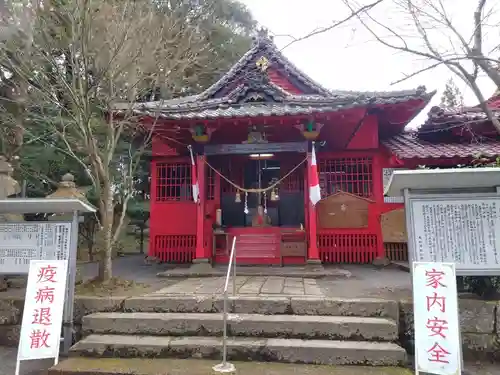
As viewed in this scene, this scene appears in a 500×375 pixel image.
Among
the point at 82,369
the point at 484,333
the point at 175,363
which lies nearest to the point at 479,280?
the point at 484,333

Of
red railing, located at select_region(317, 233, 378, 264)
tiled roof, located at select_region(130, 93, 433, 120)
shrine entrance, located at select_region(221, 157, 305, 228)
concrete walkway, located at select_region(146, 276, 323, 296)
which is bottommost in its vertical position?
concrete walkway, located at select_region(146, 276, 323, 296)

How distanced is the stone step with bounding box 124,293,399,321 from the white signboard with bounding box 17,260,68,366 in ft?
3.55

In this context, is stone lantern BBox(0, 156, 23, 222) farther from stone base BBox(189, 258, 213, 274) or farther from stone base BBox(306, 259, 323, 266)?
stone base BBox(306, 259, 323, 266)

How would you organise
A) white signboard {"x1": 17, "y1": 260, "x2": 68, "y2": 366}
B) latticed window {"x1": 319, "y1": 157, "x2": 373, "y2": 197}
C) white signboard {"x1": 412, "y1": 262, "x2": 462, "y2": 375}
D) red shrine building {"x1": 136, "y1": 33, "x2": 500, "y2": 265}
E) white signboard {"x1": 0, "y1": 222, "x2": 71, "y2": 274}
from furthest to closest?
1. latticed window {"x1": 319, "y1": 157, "x2": 373, "y2": 197}
2. red shrine building {"x1": 136, "y1": 33, "x2": 500, "y2": 265}
3. white signboard {"x1": 0, "y1": 222, "x2": 71, "y2": 274}
4. white signboard {"x1": 17, "y1": 260, "x2": 68, "y2": 366}
5. white signboard {"x1": 412, "y1": 262, "x2": 462, "y2": 375}

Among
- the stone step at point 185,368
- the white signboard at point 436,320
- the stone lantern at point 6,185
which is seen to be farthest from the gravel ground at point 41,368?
the stone lantern at point 6,185

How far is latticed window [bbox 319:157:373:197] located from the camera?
33.0 ft

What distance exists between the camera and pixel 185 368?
14.1 feet

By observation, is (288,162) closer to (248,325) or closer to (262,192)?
(262,192)

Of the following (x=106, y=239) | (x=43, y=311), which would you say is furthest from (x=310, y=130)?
(x=43, y=311)

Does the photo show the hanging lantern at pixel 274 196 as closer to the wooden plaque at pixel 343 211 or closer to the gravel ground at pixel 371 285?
the wooden plaque at pixel 343 211

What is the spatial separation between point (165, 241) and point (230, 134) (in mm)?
3574

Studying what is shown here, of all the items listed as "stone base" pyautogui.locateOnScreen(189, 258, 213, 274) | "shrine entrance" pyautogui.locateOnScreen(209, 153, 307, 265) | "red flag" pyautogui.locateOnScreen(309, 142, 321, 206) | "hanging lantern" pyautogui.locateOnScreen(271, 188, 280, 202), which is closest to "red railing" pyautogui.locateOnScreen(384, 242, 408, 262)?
"shrine entrance" pyautogui.locateOnScreen(209, 153, 307, 265)

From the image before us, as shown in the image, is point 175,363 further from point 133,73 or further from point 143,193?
point 143,193

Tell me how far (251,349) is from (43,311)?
2566 mm
